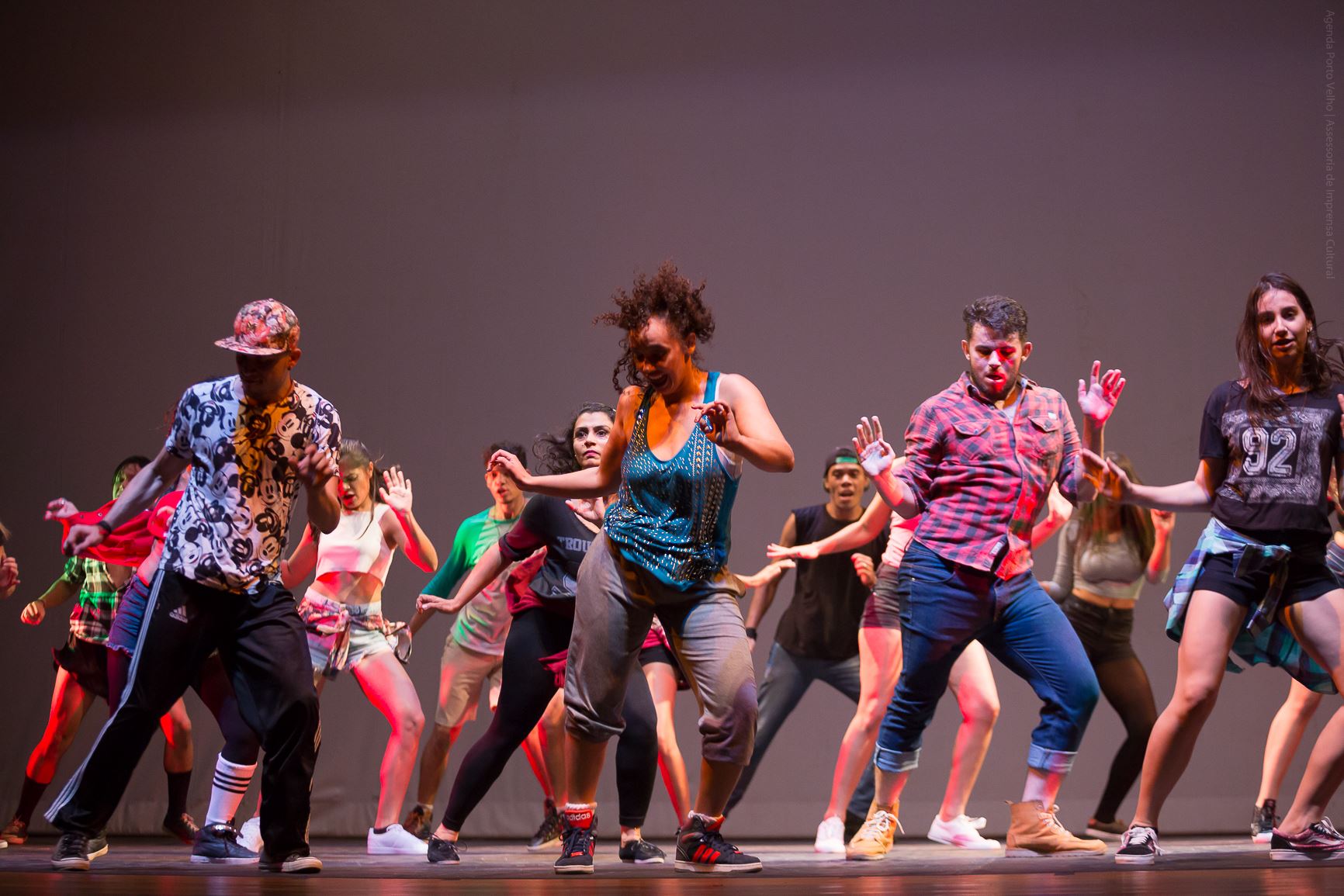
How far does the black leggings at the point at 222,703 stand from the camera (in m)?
4.50

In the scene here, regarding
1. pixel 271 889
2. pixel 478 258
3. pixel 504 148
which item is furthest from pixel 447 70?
pixel 271 889

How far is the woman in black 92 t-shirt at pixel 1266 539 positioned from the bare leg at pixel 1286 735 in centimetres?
115

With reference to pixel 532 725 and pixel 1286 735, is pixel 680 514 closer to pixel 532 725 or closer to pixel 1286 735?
pixel 532 725

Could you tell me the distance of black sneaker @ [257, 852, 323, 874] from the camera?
3.74m

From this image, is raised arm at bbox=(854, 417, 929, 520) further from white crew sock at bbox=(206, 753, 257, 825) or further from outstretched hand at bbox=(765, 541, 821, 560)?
white crew sock at bbox=(206, 753, 257, 825)

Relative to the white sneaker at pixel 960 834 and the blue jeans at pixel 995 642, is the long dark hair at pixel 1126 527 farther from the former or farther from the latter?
the blue jeans at pixel 995 642

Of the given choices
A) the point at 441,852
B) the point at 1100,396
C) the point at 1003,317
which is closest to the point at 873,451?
the point at 1003,317

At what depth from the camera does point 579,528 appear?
15.4 feet

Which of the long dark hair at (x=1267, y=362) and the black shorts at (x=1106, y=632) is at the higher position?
the long dark hair at (x=1267, y=362)

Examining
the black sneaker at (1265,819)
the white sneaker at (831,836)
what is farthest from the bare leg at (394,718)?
the black sneaker at (1265,819)

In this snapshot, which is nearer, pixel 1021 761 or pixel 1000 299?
A: pixel 1000 299

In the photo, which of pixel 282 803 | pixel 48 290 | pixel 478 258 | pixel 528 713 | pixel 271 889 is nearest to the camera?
pixel 271 889

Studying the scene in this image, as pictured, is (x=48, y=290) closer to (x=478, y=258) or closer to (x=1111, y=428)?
(x=478, y=258)

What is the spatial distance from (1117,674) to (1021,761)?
99cm
